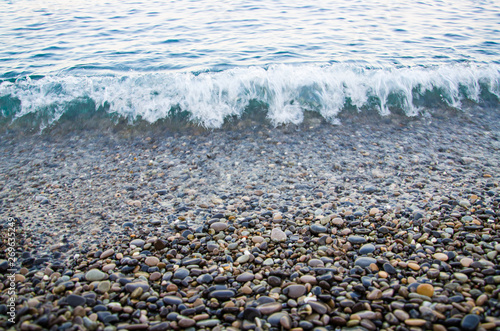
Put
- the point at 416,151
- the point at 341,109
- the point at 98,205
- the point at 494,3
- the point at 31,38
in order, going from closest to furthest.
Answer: the point at 98,205, the point at 416,151, the point at 341,109, the point at 31,38, the point at 494,3

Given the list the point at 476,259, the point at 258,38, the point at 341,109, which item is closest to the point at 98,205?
the point at 476,259

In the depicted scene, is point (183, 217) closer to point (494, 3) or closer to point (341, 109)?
point (341, 109)

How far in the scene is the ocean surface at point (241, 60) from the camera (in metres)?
6.18

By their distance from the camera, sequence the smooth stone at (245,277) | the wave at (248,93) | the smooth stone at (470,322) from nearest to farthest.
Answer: the smooth stone at (470,322)
the smooth stone at (245,277)
the wave at (248,93)

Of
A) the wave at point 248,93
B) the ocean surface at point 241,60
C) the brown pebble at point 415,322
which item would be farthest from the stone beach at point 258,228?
the ocean surface at point 241,60

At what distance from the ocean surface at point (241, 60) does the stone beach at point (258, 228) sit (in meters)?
0.75

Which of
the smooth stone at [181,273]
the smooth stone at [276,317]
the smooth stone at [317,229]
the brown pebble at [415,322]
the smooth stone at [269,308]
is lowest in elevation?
the brown pebble at [415,322]

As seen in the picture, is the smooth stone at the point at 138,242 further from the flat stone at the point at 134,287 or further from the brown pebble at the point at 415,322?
the brown pebble at the point at 415,322

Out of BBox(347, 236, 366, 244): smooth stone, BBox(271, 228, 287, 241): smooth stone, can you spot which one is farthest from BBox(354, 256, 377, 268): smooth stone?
BBox(271, 228, 287, 241): smooth stone

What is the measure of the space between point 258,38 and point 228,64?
7.68 feet

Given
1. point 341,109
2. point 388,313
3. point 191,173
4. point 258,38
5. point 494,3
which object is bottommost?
point 388,313

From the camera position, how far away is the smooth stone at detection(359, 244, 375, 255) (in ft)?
10.2

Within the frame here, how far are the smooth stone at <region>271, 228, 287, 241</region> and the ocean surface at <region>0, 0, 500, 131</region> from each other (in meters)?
2.85

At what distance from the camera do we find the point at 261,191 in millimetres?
4168
